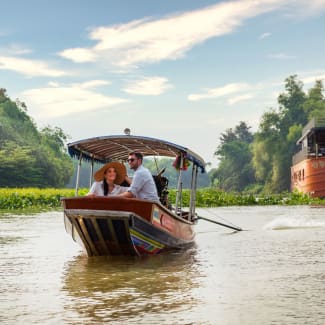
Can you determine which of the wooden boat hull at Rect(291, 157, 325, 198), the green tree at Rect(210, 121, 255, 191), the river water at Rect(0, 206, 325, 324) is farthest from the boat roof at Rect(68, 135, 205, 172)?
the green tree at Rect(210, 121, 255, 191)

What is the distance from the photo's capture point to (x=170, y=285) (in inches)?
373

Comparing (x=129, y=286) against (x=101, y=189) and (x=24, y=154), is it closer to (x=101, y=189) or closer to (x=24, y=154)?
(x=101, y=189)

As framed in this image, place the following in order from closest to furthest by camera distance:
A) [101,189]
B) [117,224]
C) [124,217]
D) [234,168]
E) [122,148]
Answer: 1. [124,217]
2. [117,224]
3. [101,189]
4. [122,148]
5. [234,168]

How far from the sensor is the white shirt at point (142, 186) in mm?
12289

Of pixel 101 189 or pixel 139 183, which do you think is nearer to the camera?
pixel 139 183

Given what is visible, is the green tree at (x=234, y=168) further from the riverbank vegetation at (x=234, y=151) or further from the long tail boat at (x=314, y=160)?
the long tail boat at (x=314, y=160)

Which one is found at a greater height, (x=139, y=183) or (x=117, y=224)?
(x=139, y=183)

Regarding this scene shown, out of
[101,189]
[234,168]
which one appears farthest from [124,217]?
[234,168]

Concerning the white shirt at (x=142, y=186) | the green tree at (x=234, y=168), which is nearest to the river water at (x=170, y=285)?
the white shirt at (x=142, y=186)

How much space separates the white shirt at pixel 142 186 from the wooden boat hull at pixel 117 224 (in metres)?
0.26

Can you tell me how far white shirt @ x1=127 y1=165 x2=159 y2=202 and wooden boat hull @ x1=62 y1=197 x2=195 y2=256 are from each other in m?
0.26

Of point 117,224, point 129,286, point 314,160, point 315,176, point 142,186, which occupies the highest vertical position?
point 314,160

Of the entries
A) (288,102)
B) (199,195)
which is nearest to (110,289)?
(199,195)

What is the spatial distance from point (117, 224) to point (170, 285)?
266 centimetres
